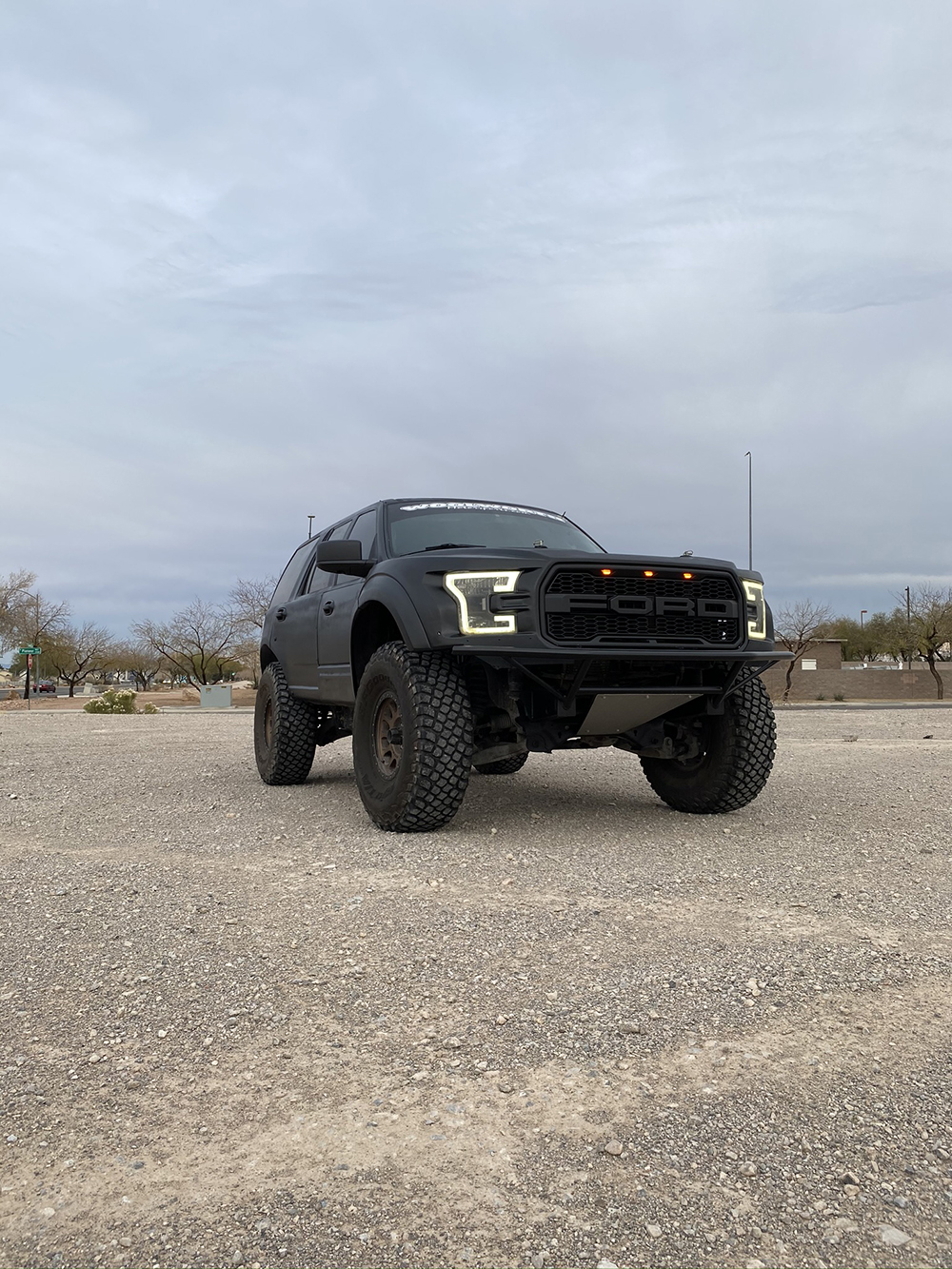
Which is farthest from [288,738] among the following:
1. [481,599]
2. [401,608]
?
[481,599]

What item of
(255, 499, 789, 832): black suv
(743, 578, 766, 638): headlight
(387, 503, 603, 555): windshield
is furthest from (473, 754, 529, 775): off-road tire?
(743, 578, 766, 638): headlight

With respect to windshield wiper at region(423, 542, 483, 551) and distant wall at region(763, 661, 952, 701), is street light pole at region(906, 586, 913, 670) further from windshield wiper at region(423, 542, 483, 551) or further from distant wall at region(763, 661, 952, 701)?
windshield wiper at region(423, 542, 483, 551)

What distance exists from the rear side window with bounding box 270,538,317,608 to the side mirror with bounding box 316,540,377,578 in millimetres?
2190

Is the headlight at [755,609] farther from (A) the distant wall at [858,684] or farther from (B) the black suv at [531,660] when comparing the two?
(A) the distant wall at [858,684]

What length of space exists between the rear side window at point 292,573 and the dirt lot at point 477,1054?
154 inches

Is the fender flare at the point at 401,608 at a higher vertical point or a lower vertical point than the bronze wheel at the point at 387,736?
higher

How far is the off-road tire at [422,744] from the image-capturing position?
5645mm

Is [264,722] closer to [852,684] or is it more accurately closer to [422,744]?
[422,744]

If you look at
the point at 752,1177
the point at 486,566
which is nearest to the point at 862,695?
the point at 486,566

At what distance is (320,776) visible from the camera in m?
9.66

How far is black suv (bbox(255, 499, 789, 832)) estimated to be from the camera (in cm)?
556

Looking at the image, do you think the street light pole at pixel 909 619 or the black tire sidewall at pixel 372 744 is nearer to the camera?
the black tire sidewall at pixel 372 744

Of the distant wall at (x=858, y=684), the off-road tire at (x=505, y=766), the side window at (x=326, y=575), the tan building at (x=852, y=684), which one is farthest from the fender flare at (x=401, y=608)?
the distant wall at (x=858, y=684)

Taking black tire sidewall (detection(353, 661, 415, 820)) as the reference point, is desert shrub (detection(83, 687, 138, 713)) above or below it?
below
